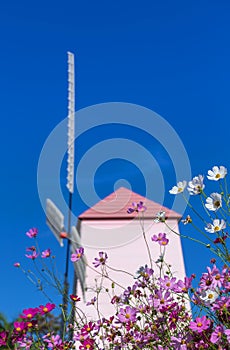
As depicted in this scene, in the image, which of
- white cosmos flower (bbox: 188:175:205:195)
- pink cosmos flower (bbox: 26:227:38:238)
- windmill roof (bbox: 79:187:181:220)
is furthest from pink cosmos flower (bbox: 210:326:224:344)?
windmill roof (bbox: 79:187:181:220)

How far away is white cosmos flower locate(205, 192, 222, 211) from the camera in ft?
5.41

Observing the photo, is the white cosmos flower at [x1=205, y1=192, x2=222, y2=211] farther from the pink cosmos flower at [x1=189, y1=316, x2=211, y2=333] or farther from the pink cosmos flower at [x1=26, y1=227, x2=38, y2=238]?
the pink cosmos flower at [x1=26, y1=227, x2=38, y2=238]

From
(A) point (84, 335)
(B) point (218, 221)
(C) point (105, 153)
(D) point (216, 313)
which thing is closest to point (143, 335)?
(A) point (84, 335)

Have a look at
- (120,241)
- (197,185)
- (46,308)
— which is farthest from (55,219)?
(197,185)

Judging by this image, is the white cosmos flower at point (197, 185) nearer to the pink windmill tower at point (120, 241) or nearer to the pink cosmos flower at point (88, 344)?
the pink cosmos flower at point (88, 344)

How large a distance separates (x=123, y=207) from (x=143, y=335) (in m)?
12.0

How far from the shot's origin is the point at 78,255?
205cm

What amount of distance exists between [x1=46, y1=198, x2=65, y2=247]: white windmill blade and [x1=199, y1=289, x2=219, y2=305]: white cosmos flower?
34.8ft

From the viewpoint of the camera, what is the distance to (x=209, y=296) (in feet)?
4.86

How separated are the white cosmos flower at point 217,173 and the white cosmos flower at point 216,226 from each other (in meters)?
0.18

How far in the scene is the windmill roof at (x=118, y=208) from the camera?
43.4 feet

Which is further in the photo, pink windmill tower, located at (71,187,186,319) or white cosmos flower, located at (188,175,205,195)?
pink windmill tower, located at (71,187,186,319)

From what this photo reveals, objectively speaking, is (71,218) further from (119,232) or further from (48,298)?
(48,298)

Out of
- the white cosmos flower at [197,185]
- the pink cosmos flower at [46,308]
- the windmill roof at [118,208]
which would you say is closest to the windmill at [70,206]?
the windmill roof at [118,208]
